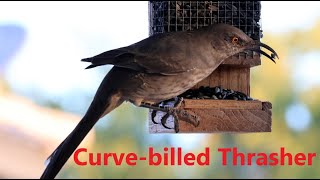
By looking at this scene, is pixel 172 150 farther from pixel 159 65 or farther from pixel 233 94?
pixel 159 65

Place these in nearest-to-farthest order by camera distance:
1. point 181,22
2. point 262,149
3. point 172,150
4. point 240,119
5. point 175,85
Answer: point 175,85 → point 240,119 → point 181,22 → point 172,150 → point 262,149

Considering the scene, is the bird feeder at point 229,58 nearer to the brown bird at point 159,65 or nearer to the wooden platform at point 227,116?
the wooden platform at point 227,116

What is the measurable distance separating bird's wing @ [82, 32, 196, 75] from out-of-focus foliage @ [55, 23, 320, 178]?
2.06 meters

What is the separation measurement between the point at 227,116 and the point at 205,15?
548 mm

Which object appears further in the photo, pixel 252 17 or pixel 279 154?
pixel 279 154

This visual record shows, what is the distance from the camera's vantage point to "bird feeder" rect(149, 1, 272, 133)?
3.12 meters

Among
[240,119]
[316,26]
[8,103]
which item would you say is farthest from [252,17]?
[8,103]

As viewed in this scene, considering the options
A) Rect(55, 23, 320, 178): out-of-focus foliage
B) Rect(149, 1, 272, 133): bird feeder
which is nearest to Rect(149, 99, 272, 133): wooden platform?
Rect(149, 1, 272, 133): bird feeder

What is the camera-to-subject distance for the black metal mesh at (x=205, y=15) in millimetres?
3340

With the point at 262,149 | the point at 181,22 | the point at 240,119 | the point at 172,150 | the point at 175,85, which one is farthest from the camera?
the point at 262,149

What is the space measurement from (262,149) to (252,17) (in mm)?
1872

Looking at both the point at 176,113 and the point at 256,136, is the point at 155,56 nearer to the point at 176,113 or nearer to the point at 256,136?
the point at 176,113

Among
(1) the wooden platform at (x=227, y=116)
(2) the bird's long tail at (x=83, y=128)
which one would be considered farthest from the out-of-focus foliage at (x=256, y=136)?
(2) the bird's long tail at (x=83, y=128)

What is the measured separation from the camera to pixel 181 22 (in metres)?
3.35
